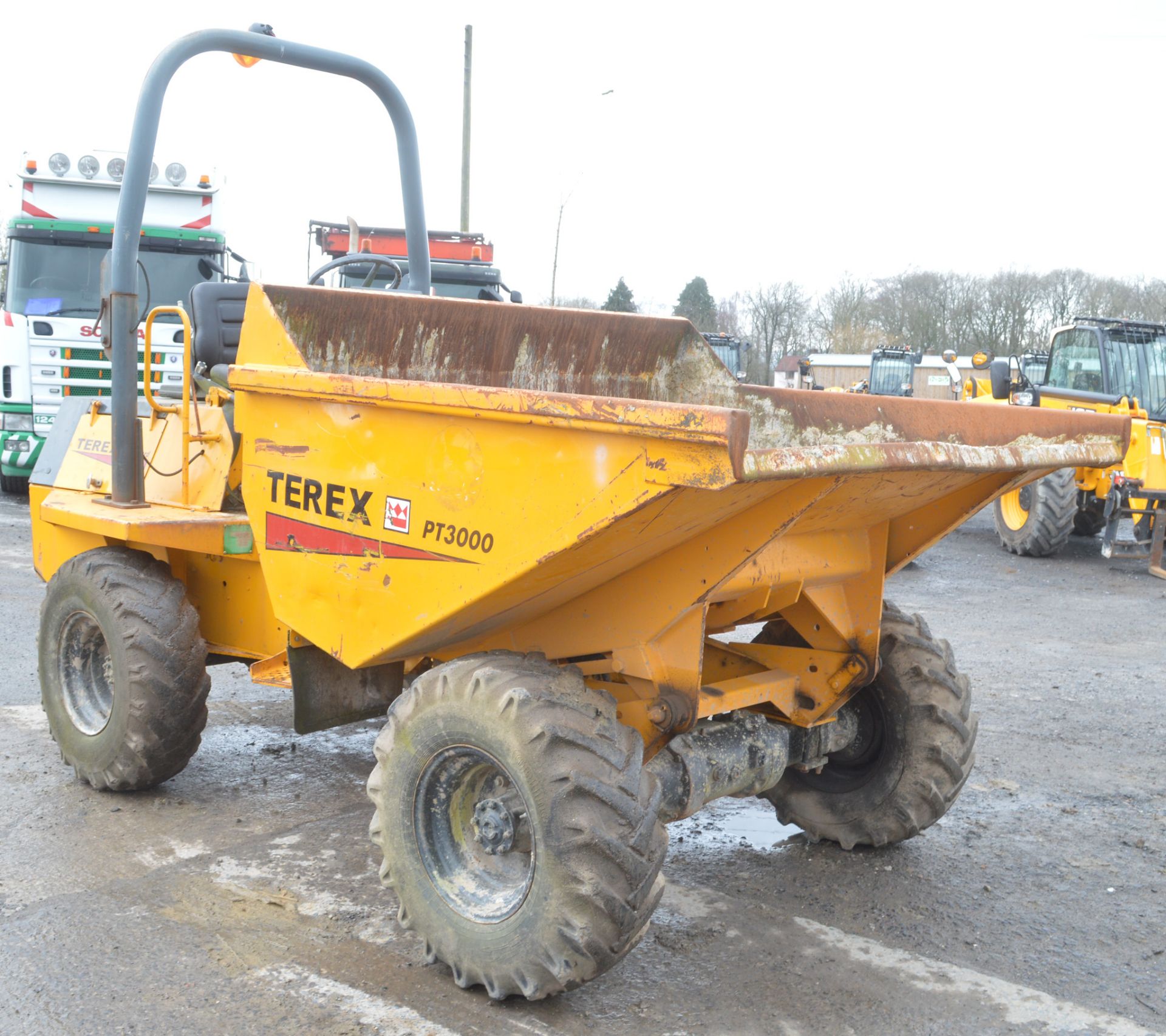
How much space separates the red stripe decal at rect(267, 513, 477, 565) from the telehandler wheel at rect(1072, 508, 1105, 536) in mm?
10636

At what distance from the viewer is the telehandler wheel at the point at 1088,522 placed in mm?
12438

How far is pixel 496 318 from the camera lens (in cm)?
388

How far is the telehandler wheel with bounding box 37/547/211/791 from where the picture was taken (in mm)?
3982

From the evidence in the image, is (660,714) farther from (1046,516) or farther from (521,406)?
(1046,516)

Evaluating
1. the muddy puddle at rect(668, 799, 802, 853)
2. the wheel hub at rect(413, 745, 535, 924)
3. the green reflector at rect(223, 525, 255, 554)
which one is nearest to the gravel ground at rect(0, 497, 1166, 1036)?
the muddy puddle at rect(668, 799, 802, 853)

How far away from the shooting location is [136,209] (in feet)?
13.3

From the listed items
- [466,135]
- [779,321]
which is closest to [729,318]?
[779,321]

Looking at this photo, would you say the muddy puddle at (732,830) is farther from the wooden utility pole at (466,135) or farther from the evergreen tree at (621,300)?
the evergreen tree at (621,300)

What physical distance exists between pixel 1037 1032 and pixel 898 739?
3.48 feet

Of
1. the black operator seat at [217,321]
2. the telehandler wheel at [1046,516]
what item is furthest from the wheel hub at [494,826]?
the telehandler wheel at [1046,516]

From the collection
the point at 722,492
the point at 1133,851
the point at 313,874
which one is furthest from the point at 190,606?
the point at 1133,851

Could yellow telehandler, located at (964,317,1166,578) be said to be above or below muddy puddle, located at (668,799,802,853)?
above

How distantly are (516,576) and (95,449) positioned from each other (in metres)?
2.67

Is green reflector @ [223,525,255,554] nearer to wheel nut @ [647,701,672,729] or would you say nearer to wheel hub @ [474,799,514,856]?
wheel hub @ [474,799,514,856]
